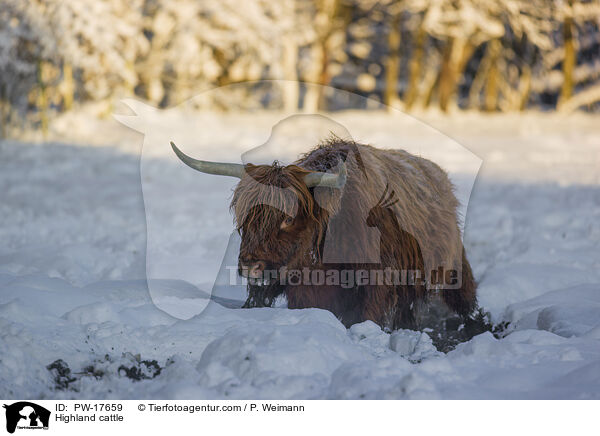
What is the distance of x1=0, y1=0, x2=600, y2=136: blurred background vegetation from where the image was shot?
15.8 meters

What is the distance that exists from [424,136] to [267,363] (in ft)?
36.6

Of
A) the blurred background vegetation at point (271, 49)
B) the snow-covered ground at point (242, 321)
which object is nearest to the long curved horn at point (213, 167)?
the snow-covered ground at point (242, 321)

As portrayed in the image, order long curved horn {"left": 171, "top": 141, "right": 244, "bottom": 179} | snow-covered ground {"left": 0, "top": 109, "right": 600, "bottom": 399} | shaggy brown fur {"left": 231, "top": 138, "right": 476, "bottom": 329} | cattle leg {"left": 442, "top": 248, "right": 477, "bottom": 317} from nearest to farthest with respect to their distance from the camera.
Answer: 1. snow-covered ground {"left": 0, "top": 109, "right": 600, "bottom": 399}
2. shaggy brown fur {"left": 231, "top": 138, "right": 476, "bottom": 329}
3. long curved horn {"left": 171, "top": 141, "right": 244, "bottom": 179}
4. cattle leg {"left": 442, "top": 248, "right": 477, "bottom": 317}

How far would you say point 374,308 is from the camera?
14.3 feet

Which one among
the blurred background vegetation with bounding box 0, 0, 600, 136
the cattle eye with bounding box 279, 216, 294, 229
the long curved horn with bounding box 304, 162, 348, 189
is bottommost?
the cattle eye with bounding box 279, 216, 294, 229

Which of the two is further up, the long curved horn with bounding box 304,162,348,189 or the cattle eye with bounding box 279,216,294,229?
the long curved horn with bounding box 304,162,348,189

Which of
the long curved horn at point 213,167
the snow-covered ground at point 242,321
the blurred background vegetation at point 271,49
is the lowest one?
the snow-covered ground at point 242,321

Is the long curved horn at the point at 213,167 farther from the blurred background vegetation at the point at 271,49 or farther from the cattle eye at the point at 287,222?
the blurred background vegetation at the point at 271,49

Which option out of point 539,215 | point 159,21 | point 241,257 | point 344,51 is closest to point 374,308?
point 241,257

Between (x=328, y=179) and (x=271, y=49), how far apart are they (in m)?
18.3

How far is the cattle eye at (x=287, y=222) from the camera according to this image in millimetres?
4082
